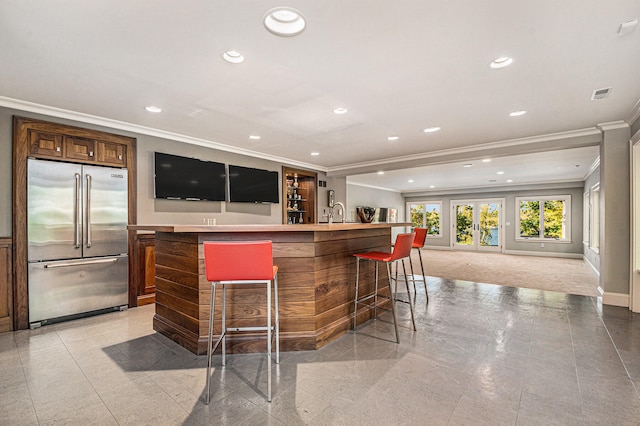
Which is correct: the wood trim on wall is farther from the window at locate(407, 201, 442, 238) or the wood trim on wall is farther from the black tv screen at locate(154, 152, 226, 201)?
the window at locate(407, 201, 442, 238)

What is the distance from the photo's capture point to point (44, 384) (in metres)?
2.18

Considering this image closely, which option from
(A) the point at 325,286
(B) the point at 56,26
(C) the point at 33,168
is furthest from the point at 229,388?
(C) the point at 33,168

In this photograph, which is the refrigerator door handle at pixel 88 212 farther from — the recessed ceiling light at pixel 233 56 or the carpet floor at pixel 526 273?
the carpet floor at pixel 526 273

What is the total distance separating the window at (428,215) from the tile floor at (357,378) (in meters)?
9.09

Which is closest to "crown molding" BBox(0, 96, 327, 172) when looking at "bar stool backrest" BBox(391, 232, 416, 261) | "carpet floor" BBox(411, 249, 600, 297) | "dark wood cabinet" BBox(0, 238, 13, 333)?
"dark wood cabinet" BBox(0, 238, 13, 333)

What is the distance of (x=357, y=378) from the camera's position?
2203 millimetres

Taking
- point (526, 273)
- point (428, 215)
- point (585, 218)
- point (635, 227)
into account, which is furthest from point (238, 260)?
point (428, 215)

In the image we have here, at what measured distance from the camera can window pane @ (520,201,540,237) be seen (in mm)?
10250

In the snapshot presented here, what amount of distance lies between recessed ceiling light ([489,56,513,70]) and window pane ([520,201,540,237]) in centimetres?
981

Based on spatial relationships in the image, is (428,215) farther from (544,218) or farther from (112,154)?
(112,154)

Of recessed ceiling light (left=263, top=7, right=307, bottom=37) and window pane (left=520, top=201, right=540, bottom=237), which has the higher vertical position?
recessed ceiling light (left=263, top=7, right=307, bottom=37)

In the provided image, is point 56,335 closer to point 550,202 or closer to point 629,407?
point 629,407

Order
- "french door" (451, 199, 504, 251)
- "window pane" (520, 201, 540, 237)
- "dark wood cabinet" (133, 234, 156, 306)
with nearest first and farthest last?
"dark wood cabinet" (133, 234, 156, 306), "window pane" (520, 201, 540, 237), "french door" (451, 199, 504, 251)

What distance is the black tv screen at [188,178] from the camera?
443cm
